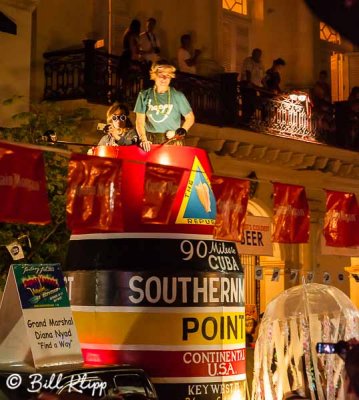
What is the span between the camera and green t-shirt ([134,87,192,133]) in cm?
905

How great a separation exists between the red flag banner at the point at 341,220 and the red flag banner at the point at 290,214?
363 mm

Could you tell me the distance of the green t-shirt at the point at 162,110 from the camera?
9.05 m

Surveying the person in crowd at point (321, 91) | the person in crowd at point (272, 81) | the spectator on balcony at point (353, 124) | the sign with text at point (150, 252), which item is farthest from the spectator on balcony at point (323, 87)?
the sign with text at point (150, 252)

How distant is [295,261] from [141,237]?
46.9 feet

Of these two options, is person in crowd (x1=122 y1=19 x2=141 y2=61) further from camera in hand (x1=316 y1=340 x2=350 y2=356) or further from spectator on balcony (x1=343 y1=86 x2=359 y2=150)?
camera in hand (x1=316 y1=340 x2=350 y2=356)

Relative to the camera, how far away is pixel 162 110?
29.8 feet

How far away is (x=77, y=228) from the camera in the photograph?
29.8ft

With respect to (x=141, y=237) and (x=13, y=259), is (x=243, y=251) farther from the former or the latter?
(x=141, y=237)

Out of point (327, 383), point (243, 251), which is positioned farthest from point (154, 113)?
point (243, 251)

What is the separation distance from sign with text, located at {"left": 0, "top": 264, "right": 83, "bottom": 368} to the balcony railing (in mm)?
8982

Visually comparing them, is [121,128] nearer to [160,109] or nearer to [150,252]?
[160,109]

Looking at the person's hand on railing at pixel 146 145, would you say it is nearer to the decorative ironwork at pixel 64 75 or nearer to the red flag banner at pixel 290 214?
the red flag banner at pixel 290 214

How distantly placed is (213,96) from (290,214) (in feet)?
19.3

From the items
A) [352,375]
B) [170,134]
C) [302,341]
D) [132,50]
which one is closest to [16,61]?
[132,50]
